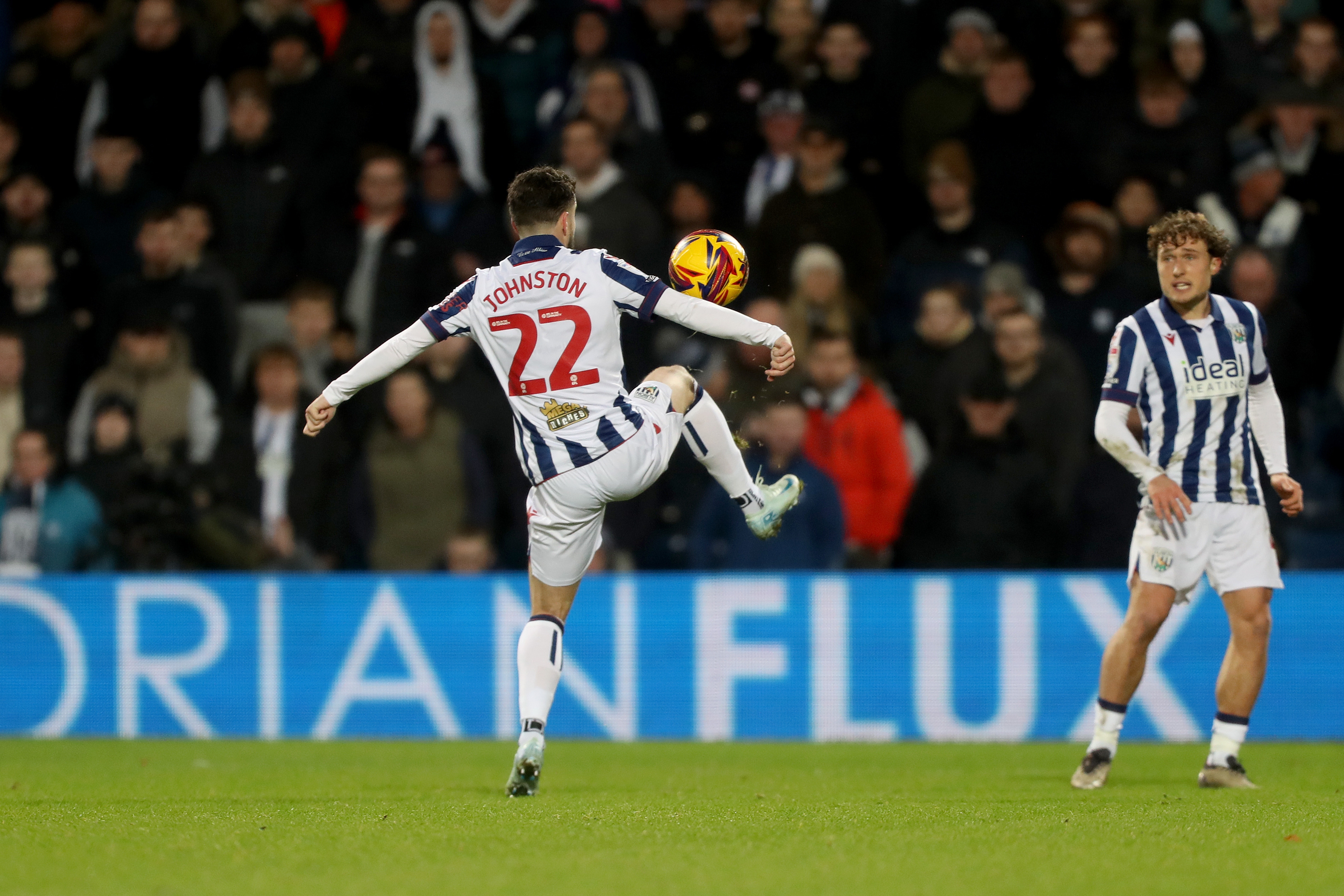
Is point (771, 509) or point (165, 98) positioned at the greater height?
point (165, 98)

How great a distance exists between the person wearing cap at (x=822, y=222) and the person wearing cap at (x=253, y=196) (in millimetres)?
3382

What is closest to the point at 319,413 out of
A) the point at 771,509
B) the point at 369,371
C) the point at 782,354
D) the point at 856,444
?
the point at 369,371

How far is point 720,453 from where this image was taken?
6.91 m

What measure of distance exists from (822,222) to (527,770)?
18.8ft

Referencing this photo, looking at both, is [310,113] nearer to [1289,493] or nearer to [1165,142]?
[1165,142]

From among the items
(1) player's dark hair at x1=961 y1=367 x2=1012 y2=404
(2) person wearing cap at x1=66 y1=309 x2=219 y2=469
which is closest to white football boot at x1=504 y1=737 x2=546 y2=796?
(1) player's dark hair at x1=961 y1=367 x2=1012 y2=404

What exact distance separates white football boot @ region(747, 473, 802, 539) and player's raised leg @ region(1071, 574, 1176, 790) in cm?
139

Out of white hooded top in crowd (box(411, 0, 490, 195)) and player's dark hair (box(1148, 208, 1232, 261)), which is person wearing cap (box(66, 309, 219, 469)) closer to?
white hooded top in crowd (box(411, 0, 490, 195))

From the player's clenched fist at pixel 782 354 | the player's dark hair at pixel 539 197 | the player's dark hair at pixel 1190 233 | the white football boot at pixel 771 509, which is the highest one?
the player's dark hair at pixel 539 197

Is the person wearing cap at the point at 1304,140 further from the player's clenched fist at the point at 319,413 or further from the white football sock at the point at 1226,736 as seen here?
the player's clenched fist at the point at 319,413

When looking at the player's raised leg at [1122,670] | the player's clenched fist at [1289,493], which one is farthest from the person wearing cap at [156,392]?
the player's clenched fist at [1289,493]

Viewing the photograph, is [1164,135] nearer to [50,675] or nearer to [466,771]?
[466,771]

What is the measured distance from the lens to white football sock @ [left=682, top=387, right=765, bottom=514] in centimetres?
687

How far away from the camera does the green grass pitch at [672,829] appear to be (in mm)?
4742
